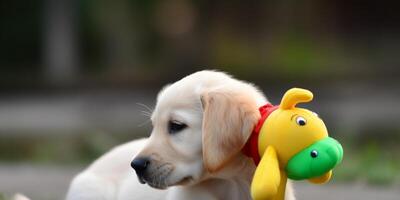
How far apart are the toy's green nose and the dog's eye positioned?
54 cm

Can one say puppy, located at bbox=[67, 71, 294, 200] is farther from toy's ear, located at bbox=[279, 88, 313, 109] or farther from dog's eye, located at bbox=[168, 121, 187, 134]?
toy's ear, located at bbox=[279, 88, 313, 109]

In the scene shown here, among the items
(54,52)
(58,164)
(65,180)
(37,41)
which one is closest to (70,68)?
(54,52)

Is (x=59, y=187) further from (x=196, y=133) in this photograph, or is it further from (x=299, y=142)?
A: (x=299, y=142)

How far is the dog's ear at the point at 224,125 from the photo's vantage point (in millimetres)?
4219

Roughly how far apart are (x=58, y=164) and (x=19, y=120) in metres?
5.50

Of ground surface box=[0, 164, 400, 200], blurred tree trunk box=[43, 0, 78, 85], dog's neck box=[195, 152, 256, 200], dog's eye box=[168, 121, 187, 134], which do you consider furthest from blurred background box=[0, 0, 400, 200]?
dog's eye box=[168, 121, 187, 134]

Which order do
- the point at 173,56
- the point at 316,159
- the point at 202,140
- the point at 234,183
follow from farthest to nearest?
the point at 173,56, the point at 234,183, the point at 202,140, the point at 316,159

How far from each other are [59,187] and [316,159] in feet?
11.6

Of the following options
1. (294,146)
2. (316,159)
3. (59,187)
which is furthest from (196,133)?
(59,187)

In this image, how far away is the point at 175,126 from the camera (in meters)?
4.39

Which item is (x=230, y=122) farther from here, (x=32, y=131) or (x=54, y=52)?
(x=54, y=52)

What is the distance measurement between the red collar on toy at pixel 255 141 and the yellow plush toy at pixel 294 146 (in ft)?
0.05

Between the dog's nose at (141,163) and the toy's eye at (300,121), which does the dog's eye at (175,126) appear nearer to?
the dog's nose at (141,163)

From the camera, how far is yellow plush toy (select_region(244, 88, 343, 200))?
4.14m
